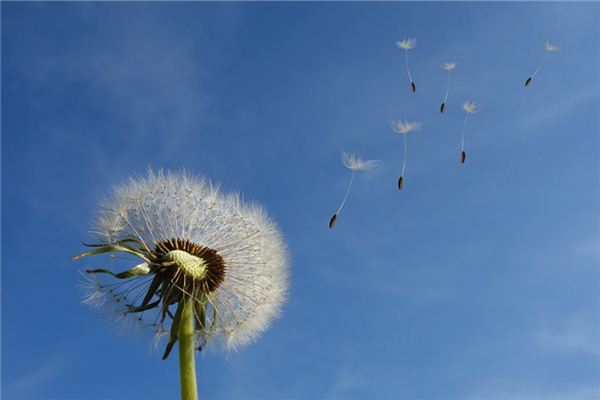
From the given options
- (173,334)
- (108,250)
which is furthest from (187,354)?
(108,250)

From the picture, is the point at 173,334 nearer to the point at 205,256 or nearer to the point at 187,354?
the point at 187,354

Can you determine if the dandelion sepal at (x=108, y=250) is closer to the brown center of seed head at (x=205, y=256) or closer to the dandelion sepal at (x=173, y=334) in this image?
the brown center of seed head at (x=205, y=256)

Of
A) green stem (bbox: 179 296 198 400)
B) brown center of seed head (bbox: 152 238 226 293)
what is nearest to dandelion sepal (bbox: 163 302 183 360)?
green stem (bbox: 179 296 198 400)

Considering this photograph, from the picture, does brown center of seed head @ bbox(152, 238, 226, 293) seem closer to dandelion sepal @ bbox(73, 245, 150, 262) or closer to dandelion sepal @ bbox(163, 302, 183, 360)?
dandelion sepal @ bbox(73, 245, 150, 262)

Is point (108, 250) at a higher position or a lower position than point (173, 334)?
higher

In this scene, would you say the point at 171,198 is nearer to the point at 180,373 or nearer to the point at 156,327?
the point at 156,327
